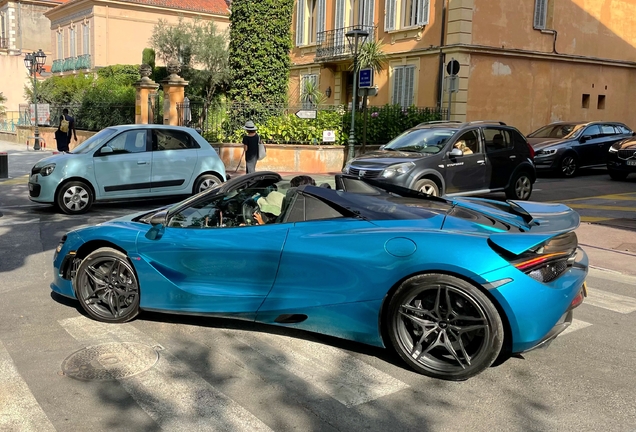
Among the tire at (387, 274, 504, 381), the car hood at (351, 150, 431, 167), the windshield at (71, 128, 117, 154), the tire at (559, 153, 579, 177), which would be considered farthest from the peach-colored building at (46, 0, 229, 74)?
the tire at (387, 274, 504, 381)

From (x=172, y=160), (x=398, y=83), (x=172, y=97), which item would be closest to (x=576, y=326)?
(x=172, y=160)

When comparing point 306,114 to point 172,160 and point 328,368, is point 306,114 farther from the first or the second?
point 328,368

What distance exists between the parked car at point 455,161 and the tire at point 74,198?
490cm

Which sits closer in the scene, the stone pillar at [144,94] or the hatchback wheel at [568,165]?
the hatchback wheel at [568,165]

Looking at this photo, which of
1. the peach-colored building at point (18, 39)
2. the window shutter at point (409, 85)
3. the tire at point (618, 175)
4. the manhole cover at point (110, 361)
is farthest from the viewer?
the peach-colored building at point (18, 39)

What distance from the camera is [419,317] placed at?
13.8ft

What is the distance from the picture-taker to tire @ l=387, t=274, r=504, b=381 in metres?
4.03

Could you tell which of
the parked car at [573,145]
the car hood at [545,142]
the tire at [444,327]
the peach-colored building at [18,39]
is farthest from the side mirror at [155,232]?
the peach-colored building at [18,39]

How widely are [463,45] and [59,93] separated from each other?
22.1 m

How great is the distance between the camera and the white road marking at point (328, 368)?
399cm

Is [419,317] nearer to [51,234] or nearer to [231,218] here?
[231,218]

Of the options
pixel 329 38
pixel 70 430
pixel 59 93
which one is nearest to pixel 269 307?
pixel 70 430

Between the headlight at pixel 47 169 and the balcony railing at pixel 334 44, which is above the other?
the balcony railing at pixel 334 44

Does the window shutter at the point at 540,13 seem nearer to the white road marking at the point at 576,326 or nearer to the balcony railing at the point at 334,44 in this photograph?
the balcony railing at the point at 334,44
